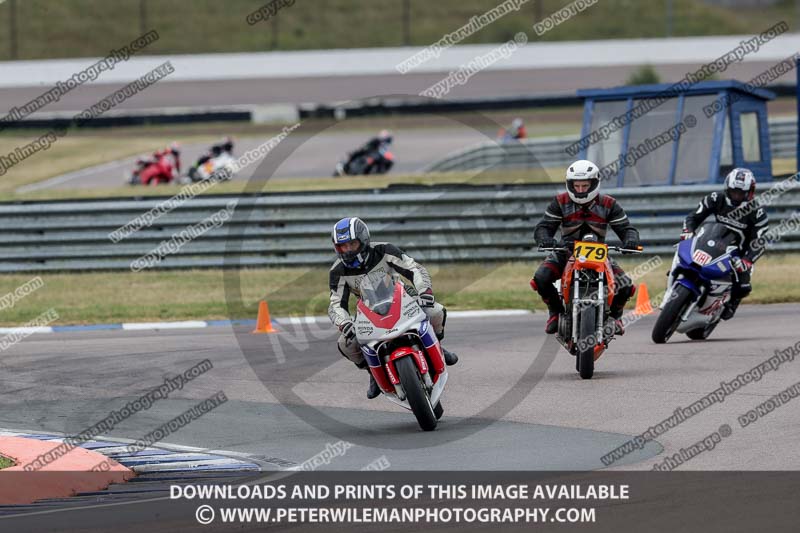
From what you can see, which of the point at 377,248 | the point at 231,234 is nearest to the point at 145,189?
the point at 231,234

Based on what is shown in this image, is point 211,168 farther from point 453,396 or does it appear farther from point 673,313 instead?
point 453,396

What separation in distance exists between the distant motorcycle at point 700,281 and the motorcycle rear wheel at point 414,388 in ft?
15.4

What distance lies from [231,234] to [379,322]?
1099 centimetres

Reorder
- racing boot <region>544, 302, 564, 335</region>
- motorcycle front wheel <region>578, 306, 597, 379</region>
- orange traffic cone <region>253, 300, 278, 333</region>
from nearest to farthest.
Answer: motorcycle front wheel <region>578, 306, 597, 379</region> → racing boot <region>544, 302, 564, 335</region> → orange traffic cone <region>253, 300, 278, 333</region>

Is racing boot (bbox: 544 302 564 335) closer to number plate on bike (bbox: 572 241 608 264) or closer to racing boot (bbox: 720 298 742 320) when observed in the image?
number plate on bike (bbox: 572 241 608 264)

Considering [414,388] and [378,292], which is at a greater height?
[378,292]

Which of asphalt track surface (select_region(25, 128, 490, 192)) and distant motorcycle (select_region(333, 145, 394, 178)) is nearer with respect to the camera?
Answer: distant motorcycle (select_region(333, 145, 394, 178))

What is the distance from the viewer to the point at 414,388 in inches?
366

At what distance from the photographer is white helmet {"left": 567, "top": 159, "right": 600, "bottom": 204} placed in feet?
38.9

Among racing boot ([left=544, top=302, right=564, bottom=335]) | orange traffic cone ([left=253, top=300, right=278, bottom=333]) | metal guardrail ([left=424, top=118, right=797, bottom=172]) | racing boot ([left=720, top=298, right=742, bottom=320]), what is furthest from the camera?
metal guardrail ([left=424, top=118, right=797, bottom=172])

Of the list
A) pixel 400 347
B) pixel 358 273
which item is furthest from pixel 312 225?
pixel 400 347

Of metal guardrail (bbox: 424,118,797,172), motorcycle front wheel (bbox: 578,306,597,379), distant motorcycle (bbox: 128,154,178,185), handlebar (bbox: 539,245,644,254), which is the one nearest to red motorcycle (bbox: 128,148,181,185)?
distant motorcycle (bbox: 128,154,178,185)

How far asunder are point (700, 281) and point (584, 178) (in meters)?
2.19

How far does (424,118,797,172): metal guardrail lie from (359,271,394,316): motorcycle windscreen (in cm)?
2293
